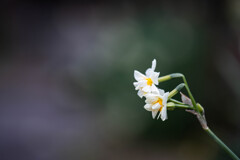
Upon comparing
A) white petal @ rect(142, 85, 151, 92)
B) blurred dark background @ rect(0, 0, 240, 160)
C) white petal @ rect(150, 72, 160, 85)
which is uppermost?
blurred dark background @ rect(0, 0, 240, 160)

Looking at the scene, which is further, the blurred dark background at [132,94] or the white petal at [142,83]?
the blurred dark background at [132,94]

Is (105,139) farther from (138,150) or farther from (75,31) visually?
(75,31)

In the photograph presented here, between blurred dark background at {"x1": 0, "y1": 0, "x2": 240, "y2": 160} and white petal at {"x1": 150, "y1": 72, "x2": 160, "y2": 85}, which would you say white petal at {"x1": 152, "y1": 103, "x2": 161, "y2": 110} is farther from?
blurred dark background at {"x1": 0, "y1": 0, "x2": 240, "y2": 160}

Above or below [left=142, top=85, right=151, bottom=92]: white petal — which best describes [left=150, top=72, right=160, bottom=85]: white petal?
above

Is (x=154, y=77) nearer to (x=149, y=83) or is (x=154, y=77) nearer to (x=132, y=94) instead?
(x=149, y=83)

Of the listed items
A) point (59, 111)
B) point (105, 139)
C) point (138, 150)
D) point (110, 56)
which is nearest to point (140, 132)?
point (138, 150)

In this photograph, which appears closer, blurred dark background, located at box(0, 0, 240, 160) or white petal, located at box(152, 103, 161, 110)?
white petal, located at box(152, 103, 161, 110)

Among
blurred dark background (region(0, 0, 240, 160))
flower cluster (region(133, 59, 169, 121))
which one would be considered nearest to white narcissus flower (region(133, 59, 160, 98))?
flower cluster (region(133, 59, 169, 121))

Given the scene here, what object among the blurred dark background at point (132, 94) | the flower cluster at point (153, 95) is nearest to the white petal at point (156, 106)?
the flower cluster at point (153, 95)

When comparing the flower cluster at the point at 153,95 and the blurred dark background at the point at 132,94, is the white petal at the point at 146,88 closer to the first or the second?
the flower cluster at the point at 153,95
